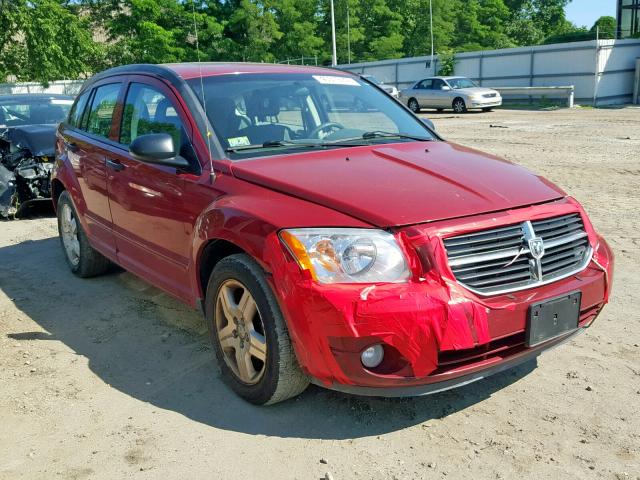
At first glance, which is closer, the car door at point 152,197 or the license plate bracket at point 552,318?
the license plate bracket at point 552,318

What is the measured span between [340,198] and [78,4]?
55.0 metres

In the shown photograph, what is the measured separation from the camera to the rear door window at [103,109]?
4969 millimetres

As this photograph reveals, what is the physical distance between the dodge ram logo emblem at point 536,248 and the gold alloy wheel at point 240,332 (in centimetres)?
132

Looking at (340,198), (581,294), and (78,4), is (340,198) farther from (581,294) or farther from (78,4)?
(78,4)

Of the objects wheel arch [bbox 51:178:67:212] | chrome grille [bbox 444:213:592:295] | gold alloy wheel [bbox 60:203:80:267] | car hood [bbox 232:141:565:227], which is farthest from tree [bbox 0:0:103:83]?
chrome grille [bbox 444:213:592:295]

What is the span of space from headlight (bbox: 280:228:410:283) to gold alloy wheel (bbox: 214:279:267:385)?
47cm

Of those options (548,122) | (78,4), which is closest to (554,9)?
(78,4)

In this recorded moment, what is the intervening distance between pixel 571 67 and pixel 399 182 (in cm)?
2790

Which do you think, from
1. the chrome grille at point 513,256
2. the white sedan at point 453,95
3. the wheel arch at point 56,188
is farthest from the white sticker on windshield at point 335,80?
the white sedan at point 453,95

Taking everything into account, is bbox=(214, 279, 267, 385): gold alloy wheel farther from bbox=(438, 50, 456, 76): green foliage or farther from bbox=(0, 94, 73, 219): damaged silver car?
bbox=(438, 50, 456, 76): green foliage

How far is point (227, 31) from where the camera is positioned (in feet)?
178

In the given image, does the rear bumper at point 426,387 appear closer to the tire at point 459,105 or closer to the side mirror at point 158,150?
the side mirror at point 158,150

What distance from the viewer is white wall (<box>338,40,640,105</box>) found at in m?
27.3

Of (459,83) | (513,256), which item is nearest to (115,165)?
(513,256)
